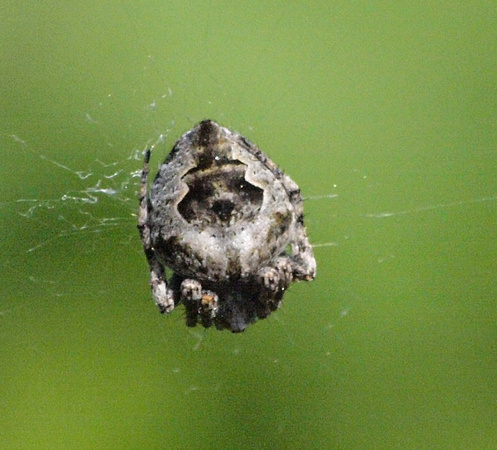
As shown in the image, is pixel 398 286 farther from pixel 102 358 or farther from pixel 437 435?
pixel 102 358

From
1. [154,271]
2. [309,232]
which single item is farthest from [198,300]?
[309,232]

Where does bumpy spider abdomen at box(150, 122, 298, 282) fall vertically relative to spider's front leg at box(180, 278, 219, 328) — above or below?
above

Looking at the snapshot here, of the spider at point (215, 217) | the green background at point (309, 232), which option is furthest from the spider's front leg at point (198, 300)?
the green background at point (309, 232)

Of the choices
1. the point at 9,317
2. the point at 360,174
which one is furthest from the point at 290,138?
the point at 9,317

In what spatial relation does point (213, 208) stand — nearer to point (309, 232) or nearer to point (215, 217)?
point (215, 217)

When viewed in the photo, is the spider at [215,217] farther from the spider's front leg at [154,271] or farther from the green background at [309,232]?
the green background at [309,232]

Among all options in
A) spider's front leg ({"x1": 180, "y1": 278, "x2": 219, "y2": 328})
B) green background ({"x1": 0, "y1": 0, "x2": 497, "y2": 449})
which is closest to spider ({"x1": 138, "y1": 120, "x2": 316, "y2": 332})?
spider's front leg ({"x1": 180, "y1": 278, "x2": 219, "y2": 328})

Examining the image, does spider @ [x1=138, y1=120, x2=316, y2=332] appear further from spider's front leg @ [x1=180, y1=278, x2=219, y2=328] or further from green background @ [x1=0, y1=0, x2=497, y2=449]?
green background @ [x1=0, y1=0, x2=497, y2=449]
